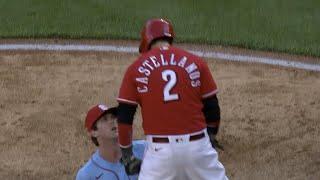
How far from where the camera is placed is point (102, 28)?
39.3 feet

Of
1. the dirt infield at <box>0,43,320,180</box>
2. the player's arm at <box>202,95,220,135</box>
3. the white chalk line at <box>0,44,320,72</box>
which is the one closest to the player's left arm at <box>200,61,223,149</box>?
the player's arm at <box>202,95,220,135</box>

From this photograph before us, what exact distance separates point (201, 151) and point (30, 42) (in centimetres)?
655

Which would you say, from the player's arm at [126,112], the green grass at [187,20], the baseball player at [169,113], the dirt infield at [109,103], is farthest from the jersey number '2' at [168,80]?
the green grass at [187,20]

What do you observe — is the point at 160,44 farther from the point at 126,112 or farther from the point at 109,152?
the point at 109,152

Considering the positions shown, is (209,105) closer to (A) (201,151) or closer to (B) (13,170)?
(A) (201,151)

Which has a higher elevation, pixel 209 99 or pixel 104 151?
pixel 209 99

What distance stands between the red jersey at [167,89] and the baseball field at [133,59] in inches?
103

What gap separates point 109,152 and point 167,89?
1.94ft

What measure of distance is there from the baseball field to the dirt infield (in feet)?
0.04

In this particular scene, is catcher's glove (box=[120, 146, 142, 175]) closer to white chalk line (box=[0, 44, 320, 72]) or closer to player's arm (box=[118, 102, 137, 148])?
player's arm (box=[118, 102, 137, 148])

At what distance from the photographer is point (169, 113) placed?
537 cm

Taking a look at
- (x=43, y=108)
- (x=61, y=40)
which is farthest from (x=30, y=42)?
(x=43, y=108)

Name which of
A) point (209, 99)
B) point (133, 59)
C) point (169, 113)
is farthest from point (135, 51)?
point (169, 113)

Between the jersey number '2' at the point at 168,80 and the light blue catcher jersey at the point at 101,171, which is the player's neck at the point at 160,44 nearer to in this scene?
the jersey number '2' at the point at 168,80
